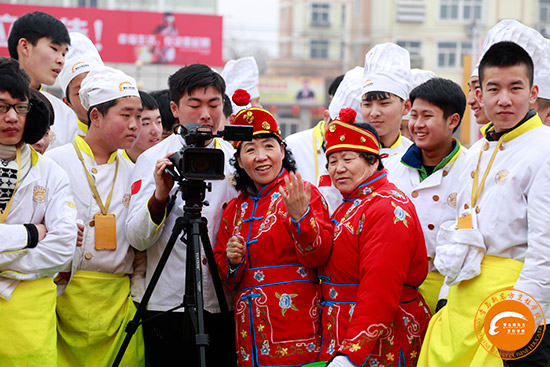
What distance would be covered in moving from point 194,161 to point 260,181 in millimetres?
369

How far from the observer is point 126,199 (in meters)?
3.35

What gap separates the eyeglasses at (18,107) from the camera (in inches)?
Result: 112

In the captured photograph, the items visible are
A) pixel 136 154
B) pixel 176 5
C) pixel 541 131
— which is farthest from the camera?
pixel 176 5

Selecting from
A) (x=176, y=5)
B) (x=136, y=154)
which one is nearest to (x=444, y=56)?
(x=176, y=5)

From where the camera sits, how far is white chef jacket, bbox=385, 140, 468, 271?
3.19 meters

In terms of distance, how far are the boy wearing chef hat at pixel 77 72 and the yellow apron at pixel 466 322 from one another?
7.46 ft

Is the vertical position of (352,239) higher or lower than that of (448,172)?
lower

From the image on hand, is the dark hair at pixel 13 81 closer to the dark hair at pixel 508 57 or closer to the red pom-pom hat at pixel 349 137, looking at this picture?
the red pom-pom hat at pixel 349 137

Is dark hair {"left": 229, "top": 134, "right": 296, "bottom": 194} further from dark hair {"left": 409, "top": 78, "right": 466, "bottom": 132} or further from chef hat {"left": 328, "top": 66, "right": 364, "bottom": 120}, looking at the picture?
chef hat {"left": 328, "top": 66, "right": 364, "bottom": 120}

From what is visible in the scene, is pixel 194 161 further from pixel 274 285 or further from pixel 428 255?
pixel 428 255

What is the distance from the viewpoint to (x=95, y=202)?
3.29 m

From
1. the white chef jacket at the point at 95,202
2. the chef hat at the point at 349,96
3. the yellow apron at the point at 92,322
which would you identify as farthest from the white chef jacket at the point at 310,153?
the yellow apron at the point at 92,322

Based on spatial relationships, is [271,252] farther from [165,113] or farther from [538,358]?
[165,113]

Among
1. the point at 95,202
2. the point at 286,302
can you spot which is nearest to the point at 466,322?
the point at 286,302
